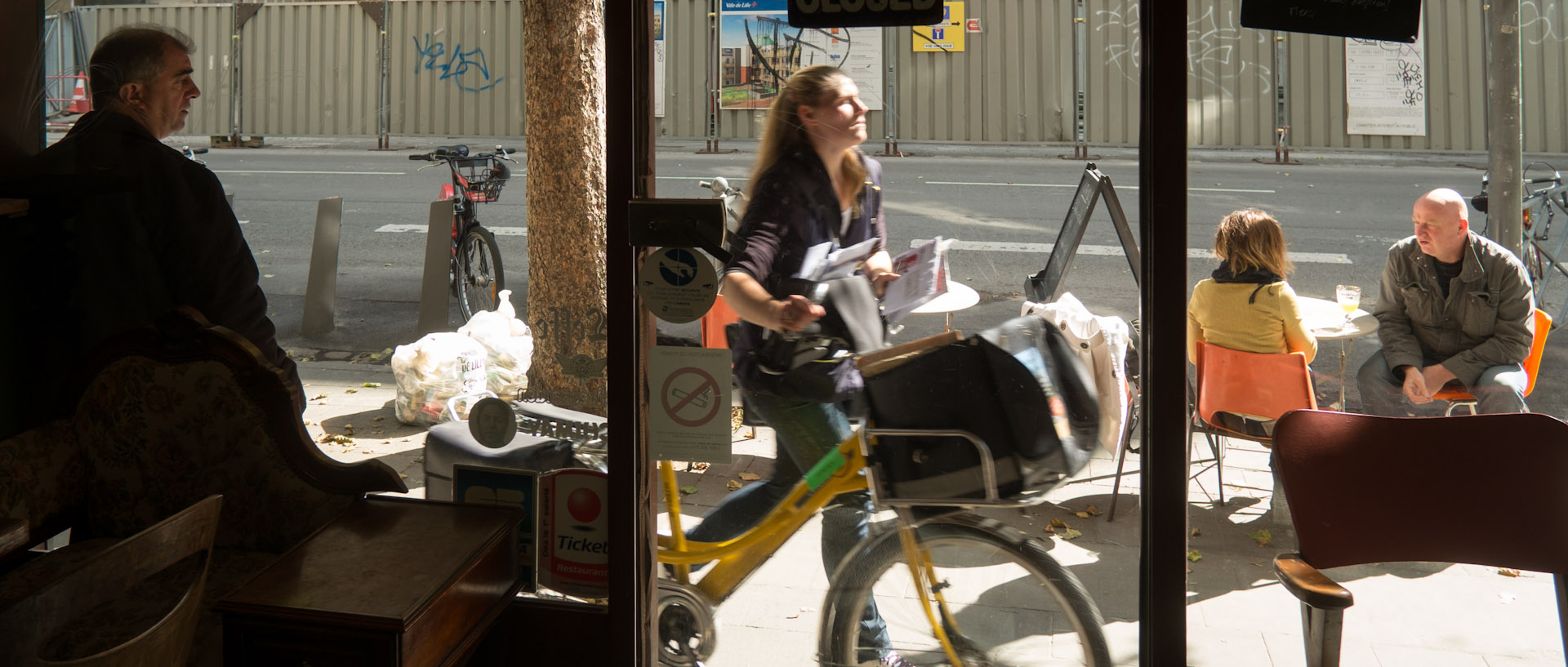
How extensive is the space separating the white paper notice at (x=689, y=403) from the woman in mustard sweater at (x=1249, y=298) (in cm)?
95

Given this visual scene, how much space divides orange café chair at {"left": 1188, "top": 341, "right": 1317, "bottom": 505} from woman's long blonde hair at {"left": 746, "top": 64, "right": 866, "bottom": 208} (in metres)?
1.40

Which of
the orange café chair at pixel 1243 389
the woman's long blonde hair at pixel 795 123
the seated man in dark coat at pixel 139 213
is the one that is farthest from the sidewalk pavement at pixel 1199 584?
the woman's long blonde hair at pixel 795 123

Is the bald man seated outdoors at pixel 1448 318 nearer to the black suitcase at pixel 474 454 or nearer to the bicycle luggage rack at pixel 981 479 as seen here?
the bicycle luggage rack at pixel 981 479

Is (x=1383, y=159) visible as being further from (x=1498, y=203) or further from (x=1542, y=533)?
(x=1542, y=533)

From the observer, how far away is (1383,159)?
2.14 meters

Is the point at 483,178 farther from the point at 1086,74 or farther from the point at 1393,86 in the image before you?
the point at 1393,86

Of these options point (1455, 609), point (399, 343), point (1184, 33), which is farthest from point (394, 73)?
point (1455, 609)

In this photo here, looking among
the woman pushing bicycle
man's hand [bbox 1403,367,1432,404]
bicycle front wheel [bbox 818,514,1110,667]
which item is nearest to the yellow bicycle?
bicycle front wheel [bbox 818,514,1110,667]

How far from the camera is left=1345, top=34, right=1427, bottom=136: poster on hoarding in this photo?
212 centimetres

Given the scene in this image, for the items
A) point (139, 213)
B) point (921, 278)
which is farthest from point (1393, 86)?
point (139, 213)

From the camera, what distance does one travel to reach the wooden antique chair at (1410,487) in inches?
81.0

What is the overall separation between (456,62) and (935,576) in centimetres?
160

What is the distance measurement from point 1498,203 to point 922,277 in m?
1.18

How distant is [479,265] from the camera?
255cm
